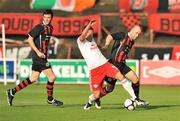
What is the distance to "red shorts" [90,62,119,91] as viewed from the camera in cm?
1240

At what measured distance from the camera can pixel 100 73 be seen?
12.4 metres

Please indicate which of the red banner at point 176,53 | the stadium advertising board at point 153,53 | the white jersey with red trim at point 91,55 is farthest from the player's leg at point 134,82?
Answer: the stadium advertising board at point 153,53

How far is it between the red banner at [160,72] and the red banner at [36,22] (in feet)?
21.8

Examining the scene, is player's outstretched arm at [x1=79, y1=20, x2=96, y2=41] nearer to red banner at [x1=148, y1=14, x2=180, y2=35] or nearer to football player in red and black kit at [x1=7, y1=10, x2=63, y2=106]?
football player in red and black kit at [x1=7, y1=10, x2=63, y2=106]

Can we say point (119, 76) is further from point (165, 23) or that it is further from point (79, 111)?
point (165, 23)

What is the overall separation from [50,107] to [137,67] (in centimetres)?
957

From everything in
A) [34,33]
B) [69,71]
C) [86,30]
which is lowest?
[69,71]

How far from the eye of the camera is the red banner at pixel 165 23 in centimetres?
2845

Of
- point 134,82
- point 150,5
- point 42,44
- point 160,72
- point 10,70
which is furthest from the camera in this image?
point 150,5

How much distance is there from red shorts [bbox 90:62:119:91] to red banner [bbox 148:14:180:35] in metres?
16.4

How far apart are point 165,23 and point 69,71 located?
7.62 meters

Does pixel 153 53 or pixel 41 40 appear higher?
pixel 41 40

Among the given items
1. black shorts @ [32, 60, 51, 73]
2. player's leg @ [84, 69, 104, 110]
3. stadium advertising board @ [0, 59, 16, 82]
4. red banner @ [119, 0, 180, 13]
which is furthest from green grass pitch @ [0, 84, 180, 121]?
red banner @ [119, 0, 180, 13]

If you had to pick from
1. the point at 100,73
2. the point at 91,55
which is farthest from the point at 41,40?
the point at 100,73
